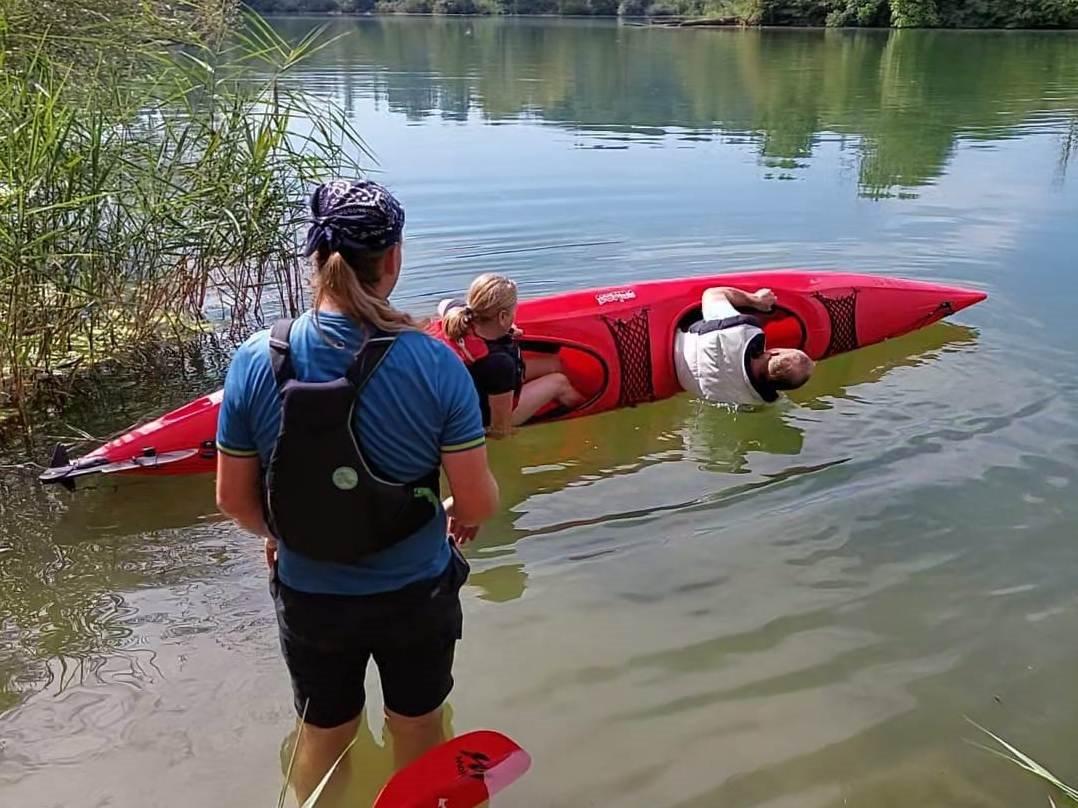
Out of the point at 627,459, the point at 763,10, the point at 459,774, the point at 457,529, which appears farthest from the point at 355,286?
the point at 763,10

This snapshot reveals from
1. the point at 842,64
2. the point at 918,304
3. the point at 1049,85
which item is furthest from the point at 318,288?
the point at 842,64

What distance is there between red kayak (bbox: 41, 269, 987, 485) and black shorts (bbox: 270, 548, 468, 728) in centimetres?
241

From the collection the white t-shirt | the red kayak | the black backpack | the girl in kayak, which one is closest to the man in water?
the white t-shirt

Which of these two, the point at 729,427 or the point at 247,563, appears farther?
the point at 729,427

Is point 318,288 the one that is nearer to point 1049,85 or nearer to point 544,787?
point 544,787

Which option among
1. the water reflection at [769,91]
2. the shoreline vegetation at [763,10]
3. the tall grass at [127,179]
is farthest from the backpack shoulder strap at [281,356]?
the shoreline vegetation at [763,10]

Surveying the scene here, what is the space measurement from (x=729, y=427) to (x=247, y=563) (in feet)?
8.44

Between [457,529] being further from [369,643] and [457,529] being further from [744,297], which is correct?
[744,297]

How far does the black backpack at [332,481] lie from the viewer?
1879mm

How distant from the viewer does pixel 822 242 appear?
28.8 feet

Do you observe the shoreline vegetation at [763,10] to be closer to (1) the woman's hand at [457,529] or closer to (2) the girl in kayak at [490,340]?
(2) the girl in kayak at [490,340]

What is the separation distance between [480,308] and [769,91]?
17.2 metres

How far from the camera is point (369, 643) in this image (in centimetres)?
216

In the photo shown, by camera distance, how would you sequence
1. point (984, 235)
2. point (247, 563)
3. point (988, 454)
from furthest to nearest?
1. point (984, 235)
2. point (988, 454)
3. point (247, 563)
